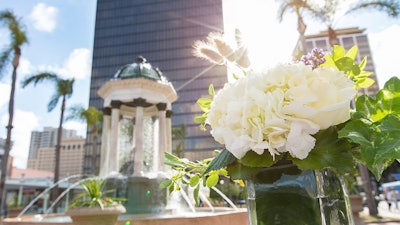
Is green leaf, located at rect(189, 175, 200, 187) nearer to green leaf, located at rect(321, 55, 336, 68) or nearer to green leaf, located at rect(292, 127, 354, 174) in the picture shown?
green leaf, located at rect(292, 127, 354, 174)

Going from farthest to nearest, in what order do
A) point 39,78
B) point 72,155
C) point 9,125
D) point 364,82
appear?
point 72,155
point 39,78
point 9,125
point 364,82

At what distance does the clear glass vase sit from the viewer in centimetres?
94

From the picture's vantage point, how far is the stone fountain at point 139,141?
9867 mm

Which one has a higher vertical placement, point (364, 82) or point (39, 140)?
point (39, 140)

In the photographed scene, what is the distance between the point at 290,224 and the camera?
0.97 meters

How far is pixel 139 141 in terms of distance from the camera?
11.8 m

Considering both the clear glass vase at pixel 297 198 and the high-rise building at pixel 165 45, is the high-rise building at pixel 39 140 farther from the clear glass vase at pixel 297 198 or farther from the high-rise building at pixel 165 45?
the clear glass vase at pixel 297 198

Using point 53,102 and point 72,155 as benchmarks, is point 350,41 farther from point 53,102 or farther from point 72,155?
point 72,155

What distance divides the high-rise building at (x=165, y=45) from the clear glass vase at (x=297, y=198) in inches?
2603

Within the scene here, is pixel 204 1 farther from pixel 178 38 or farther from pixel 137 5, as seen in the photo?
pixel 137 5

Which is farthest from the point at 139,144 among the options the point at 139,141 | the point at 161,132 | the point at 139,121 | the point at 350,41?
the point at 350,41

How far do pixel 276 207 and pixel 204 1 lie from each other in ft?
247

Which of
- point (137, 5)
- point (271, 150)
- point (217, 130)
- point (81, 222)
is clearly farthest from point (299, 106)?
point (137, 5)

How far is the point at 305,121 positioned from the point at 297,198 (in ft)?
0.95
